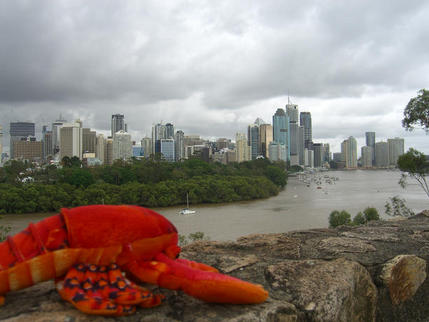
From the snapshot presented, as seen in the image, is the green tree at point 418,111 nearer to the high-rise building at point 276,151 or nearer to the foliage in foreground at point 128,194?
the foliage in foreground at point 128,194

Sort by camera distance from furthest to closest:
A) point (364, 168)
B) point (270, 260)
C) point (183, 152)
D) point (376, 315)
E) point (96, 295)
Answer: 1. point (364, 168)
2. point (183, 152)
3. point (270, 260)
4. point (376, 315)
5. point (96, 295)

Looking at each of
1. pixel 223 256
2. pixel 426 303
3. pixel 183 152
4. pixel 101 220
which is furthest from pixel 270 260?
pixel 183 152

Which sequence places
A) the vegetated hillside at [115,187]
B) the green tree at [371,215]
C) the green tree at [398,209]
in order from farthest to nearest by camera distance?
1. the vegetated hillside at [115,187]
2. the green tree at [371,215]
3. the green tree at [398,209]

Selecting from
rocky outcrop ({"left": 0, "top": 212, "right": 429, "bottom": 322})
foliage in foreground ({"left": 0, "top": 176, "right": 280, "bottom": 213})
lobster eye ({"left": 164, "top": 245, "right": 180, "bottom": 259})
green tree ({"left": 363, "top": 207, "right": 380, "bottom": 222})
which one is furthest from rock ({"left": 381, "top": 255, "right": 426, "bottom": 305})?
foliage in foreground ({"left": 0, "top": 176, "right": 280, "bottom": 213})

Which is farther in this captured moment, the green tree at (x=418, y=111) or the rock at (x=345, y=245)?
the green tree at (x=418, y=111)

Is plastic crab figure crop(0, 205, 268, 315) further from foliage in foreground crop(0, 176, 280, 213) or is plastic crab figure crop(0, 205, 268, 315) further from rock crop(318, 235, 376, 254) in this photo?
foliage in foreground crop(0, 176, 280, 213)

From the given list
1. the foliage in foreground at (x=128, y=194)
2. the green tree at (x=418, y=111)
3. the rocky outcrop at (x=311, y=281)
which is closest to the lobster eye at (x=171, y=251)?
the rocky outcrop at (x=311, y=281)

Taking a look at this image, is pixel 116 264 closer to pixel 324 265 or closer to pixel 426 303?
pixel 324 265

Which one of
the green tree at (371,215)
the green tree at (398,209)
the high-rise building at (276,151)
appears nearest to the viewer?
the green tree at (398,209)
